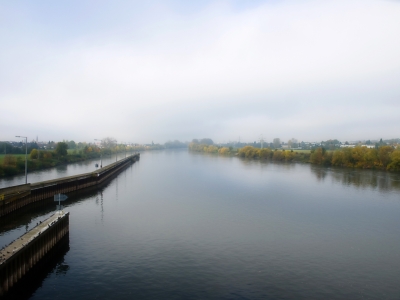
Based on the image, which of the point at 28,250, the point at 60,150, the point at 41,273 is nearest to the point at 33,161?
the point at 60,150

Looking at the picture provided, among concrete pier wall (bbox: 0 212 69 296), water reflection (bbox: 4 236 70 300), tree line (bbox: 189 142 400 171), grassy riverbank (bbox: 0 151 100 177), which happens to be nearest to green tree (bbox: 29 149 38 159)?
grassy riverbank (bbox: 0 151 100 177)

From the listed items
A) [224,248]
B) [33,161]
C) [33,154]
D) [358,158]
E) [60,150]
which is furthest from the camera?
[60,150]

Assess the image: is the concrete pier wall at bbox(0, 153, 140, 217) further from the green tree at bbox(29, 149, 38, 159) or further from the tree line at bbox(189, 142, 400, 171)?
the tree line at bbox(189, 142, 400, 171)

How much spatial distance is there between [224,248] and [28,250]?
7.72 m

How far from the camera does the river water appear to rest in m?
9.83

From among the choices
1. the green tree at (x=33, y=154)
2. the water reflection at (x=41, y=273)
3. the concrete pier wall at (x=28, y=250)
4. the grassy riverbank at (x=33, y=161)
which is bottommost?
the water reflection at (x=41, y=273)

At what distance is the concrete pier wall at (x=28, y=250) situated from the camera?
8.88 metres

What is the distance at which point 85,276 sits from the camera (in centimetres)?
1041

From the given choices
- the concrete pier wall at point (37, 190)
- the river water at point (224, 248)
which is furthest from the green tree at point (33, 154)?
the river water at point (224, 248)

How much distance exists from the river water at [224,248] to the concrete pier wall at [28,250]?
2.25ft

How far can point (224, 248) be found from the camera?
13352 millimetres

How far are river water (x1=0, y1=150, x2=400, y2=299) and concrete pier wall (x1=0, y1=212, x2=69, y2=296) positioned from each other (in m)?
0.69

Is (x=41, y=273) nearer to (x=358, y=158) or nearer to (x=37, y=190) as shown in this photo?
(x=37, y=190)

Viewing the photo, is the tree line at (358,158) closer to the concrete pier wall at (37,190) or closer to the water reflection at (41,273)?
the concrete pier wall at (37,190)
